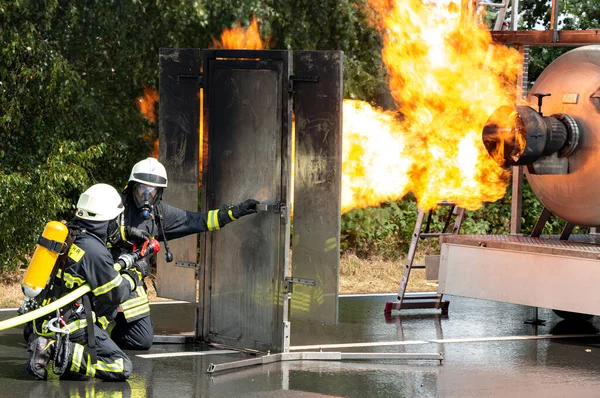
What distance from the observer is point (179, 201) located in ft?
32.7

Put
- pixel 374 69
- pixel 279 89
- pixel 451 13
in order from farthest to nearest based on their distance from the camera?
pixel 374 69, pixel 451 13, pixel 279 89

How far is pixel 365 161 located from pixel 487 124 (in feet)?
4.66

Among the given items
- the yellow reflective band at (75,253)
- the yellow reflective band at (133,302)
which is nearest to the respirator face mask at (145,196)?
the yellow reflective band at (133,302)

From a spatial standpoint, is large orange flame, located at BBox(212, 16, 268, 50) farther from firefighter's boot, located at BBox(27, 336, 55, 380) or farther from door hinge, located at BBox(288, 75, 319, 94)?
firefighter's boot, located at BBox(27, 336, 55, 380)

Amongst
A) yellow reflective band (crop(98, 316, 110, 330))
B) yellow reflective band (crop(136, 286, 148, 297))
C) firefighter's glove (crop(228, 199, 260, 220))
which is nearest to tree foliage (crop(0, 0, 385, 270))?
yellow reflective band (crop(136, 286, 148, 297))

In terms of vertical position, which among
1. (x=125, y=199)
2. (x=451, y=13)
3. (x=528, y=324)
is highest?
(x=451, y=13)

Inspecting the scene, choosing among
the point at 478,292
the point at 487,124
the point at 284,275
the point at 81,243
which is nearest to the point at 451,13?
the point at 487,124

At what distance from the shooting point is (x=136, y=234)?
9227 millimetres

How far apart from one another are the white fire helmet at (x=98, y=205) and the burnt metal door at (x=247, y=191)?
1357 millimetres

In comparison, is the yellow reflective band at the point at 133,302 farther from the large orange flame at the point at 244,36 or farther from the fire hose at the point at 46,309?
the large orange flame at the point at 244,36

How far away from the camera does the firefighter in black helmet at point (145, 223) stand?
30.3 feet

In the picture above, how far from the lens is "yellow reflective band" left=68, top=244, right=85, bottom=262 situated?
8195mm

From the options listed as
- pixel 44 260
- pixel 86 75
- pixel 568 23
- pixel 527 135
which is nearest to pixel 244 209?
pixel 44 260

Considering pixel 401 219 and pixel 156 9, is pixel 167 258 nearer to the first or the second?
pixel 156 9
